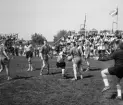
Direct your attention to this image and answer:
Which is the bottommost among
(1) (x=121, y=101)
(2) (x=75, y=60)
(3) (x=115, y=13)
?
(1) (x=121, y=101)

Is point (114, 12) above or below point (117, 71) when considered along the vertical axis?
above

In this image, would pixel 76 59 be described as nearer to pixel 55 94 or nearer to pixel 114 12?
pixel 55 94

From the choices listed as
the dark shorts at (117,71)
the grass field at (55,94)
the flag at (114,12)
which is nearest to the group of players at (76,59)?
the dark shorts at (117,71)

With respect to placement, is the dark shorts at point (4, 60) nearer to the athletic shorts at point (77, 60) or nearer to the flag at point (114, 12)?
the athletic shorts at point (77, 60)

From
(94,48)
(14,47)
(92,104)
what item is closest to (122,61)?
(92,104)

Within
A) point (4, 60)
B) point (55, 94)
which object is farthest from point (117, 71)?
point (4, 60)

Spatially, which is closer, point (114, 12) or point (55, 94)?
point (55, 94)

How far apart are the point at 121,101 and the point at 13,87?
4.28 m

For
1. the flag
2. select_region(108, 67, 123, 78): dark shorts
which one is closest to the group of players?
select_region(108, 67, 123, 78): dark shorts

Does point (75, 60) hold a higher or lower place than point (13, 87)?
higher

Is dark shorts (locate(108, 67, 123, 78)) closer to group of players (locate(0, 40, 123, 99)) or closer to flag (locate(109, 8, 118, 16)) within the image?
group of players (locate(0, 40, 123, 99))

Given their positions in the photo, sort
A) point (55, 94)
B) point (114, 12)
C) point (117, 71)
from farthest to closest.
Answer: point (114, 12) < point (55, 94) < point (117, 71)

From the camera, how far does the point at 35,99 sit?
6477 millimetres

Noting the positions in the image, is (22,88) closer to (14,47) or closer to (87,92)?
(87,92)
